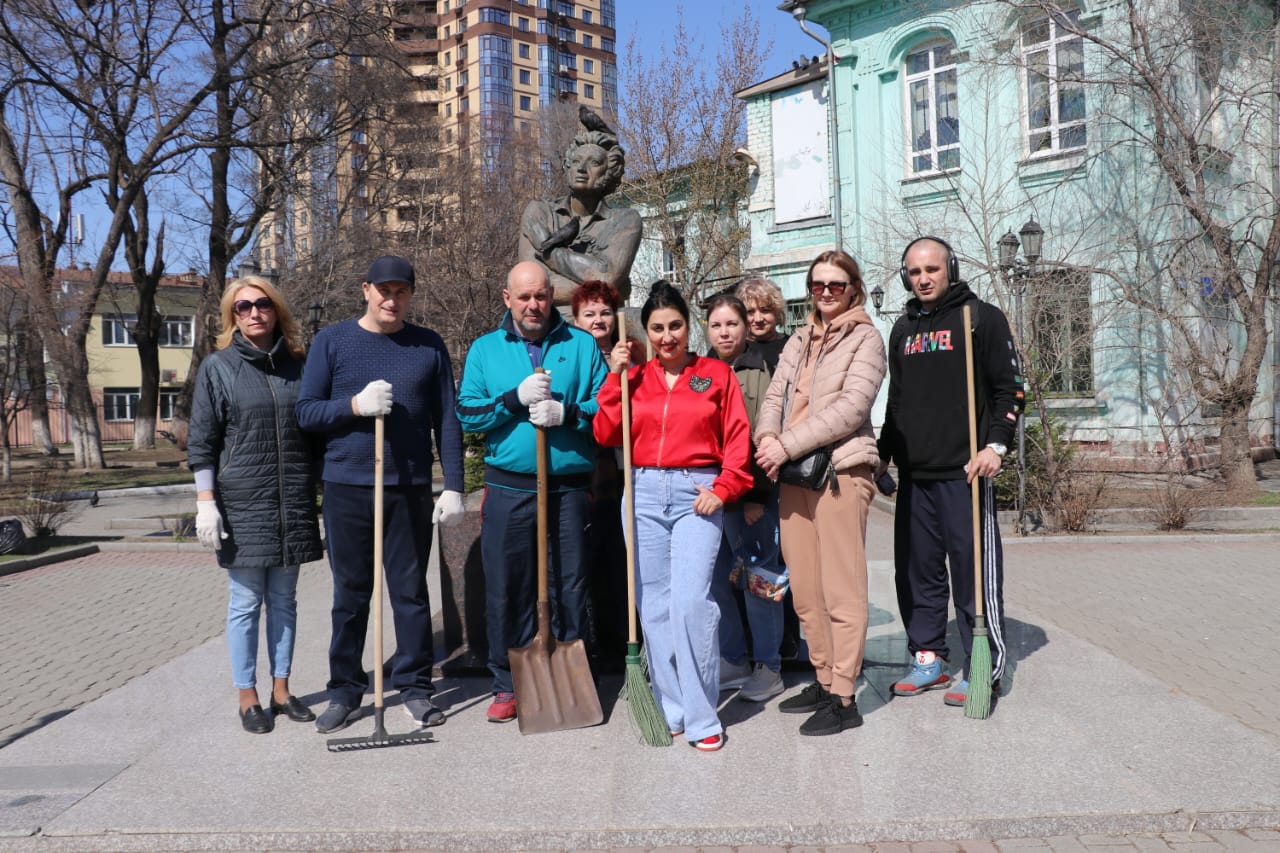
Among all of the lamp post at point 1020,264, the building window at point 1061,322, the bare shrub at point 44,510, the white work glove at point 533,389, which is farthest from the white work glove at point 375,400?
the building window at point 1061,322

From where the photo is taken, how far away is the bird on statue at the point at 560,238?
605cm

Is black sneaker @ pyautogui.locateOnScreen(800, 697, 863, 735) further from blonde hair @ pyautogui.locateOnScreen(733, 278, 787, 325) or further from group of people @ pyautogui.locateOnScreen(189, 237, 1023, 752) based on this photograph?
blonde hair @ pyautogui.locateOnScreen(733, 278, 787, 325)

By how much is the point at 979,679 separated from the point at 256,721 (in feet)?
10.5

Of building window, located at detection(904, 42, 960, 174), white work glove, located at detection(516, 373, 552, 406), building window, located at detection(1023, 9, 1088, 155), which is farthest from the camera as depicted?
building window, located at detection(904, 42, 960, 174)

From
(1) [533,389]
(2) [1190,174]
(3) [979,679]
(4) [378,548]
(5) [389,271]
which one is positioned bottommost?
(3) [979,679]

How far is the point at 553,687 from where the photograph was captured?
4.51m

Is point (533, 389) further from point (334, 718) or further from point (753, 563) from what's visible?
point (334, 718)

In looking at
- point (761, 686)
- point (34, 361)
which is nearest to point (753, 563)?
point (761, 686)

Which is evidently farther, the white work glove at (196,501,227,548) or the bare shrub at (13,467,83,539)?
the bare shrub at (13,467,83,539)

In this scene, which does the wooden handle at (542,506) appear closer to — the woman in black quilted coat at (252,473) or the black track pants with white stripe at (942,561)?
the woman in black quilted coat at (252,473)

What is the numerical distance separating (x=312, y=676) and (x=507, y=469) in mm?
2038

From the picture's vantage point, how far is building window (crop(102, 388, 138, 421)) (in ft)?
176

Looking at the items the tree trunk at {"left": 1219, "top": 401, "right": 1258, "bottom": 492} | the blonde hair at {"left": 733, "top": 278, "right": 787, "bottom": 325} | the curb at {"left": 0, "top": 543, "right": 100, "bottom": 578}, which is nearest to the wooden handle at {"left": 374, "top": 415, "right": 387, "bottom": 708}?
the blonde hair at {"left": 733, "top": 278, "right": 787, "bottom": 325}

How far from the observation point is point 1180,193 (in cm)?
1420
